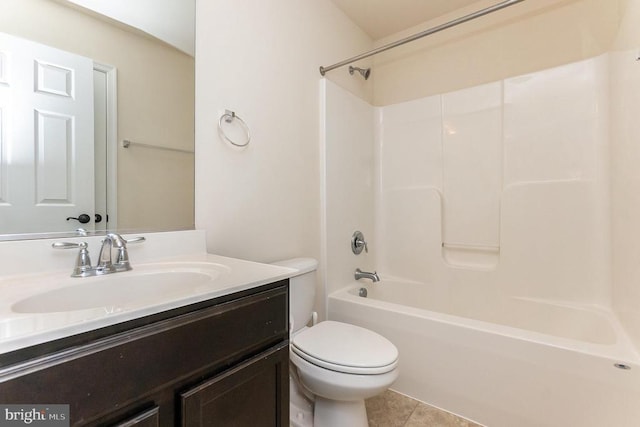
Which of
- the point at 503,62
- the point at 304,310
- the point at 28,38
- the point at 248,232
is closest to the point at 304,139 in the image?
the point at 248,232

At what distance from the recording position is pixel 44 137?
0.90 metres

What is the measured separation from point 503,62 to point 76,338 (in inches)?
100

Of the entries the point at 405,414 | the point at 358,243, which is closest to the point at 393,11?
the point at 358,243

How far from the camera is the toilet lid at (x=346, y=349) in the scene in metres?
1.12

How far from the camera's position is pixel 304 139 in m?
1.77

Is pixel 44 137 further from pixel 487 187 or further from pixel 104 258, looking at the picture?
pixel 487 187

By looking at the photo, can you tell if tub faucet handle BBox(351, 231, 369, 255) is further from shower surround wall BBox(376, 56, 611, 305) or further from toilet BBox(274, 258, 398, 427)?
toilet BBox(274, 258, 398, 427)

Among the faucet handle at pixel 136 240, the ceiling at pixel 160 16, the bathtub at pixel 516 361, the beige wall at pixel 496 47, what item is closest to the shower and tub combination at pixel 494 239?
the bathtub at pixel 516 361

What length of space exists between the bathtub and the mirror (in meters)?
1.21

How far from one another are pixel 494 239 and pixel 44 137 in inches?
91.2

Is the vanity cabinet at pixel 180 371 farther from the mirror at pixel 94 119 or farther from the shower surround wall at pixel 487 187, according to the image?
the shower surround wall at pixel 487 187

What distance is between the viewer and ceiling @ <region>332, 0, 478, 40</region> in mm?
2031

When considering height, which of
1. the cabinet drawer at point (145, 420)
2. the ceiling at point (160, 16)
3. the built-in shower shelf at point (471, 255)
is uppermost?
the ceiling at point (160, 16)

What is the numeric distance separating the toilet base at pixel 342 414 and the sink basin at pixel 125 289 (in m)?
0.81
